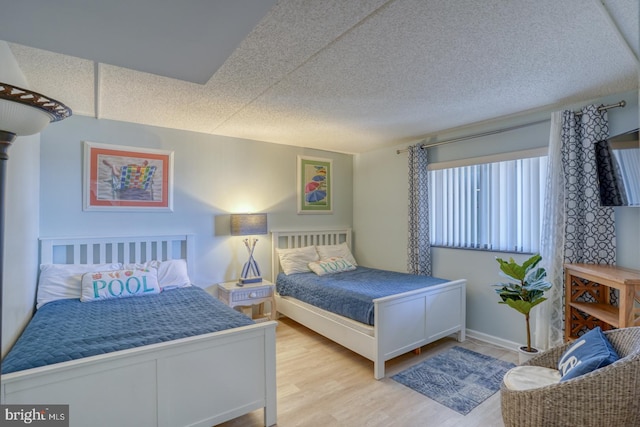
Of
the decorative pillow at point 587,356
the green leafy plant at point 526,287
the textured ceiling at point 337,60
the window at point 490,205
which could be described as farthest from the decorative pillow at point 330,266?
the decorative pillow at point 587,356

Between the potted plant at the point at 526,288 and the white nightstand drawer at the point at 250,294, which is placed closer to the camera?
the potted plant at the point at 526,288

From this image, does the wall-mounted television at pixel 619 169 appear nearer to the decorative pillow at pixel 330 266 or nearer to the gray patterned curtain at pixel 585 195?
the gray patterned curtain at pixel 585 195

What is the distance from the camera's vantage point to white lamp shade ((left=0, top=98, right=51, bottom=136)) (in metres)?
0.94

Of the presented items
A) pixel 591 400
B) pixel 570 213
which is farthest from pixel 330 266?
pixel 591 400

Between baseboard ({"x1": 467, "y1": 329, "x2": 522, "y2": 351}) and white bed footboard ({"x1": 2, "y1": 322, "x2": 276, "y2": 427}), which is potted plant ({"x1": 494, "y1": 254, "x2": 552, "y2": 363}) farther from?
white bed footboard ({"x1": 2, "y1": 322, "x2": 276, "y2": 427})

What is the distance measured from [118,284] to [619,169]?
4.12 m

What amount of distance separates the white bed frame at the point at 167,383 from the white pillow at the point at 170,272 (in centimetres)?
146

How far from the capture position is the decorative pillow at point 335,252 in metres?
4.34

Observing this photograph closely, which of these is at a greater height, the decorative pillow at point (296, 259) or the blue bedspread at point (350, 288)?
the decorative pillow at point (296, 259)

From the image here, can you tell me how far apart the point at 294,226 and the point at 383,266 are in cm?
138

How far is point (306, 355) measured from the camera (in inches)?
123

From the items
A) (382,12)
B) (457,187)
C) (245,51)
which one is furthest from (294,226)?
(382,12)

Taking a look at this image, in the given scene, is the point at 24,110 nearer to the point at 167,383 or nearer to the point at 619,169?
the point at 167,383

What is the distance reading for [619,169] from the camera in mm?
2363
